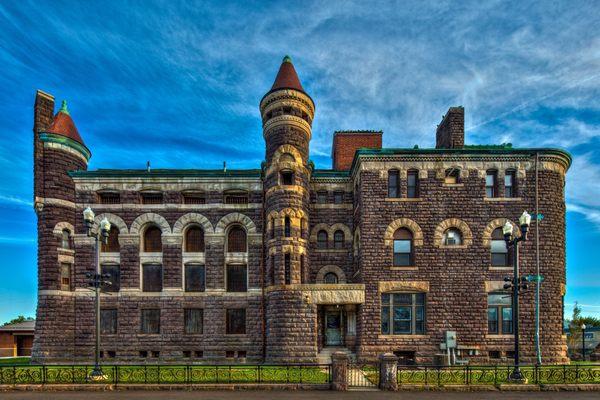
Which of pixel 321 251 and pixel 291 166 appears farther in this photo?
pixel 321 251

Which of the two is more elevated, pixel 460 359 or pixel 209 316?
pixel 209 316

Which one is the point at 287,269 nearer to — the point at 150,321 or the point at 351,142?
the point at 150,321

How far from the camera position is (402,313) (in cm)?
2200

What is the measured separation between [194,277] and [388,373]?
15109 mm

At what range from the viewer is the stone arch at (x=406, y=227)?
73.5 feet

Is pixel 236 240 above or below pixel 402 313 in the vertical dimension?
above

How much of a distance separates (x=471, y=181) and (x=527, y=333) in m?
9.49

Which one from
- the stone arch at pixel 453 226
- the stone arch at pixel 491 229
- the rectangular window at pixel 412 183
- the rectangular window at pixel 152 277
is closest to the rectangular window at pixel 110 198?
the rectangular window at pixel 152 277

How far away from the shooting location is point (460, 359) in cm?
2105

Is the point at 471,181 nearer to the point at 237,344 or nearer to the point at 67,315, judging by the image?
the point at 237,344

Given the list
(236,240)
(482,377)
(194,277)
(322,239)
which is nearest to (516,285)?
(482,377)

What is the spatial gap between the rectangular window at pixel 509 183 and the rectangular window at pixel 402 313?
8.35 metres

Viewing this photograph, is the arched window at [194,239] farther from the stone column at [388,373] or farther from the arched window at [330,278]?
the stone column at [388,373]

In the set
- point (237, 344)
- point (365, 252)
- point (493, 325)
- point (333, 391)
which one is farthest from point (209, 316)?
point (493, 325)
